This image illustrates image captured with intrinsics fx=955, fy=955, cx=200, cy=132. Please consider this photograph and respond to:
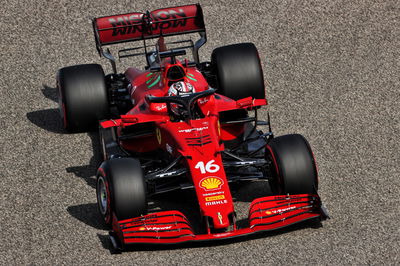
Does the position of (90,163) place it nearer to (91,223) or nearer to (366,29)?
(91,223)

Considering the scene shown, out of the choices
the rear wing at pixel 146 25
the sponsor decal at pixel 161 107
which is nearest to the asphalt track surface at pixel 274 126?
the sponsor decal at pixel 161 107

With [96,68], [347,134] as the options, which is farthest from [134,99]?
[347,134]

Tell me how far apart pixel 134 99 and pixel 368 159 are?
3.72 metres

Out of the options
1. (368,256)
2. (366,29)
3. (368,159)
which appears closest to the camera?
(368,256)

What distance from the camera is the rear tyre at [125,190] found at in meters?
11.8

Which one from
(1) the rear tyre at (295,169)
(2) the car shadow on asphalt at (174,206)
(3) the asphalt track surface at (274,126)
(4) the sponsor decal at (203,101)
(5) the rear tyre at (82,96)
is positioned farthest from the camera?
(5) the rear tyre at (82,96)

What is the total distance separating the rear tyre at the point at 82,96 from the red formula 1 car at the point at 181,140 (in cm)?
2

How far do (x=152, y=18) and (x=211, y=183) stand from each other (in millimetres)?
4780

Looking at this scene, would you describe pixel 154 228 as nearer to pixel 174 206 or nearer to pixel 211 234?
pixel 211 234

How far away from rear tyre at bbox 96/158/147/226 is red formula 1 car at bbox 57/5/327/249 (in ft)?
0.04

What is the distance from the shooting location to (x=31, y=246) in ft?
39.4

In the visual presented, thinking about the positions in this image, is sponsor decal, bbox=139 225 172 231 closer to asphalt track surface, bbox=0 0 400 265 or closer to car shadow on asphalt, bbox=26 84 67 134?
asphalt track surface, bbox=0 0 400 265

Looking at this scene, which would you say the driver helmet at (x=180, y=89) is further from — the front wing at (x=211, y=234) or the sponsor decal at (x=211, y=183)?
the front wing at (x=211, y=234)

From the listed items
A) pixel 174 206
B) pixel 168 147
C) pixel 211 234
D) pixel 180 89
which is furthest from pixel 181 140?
pixel 211 234
